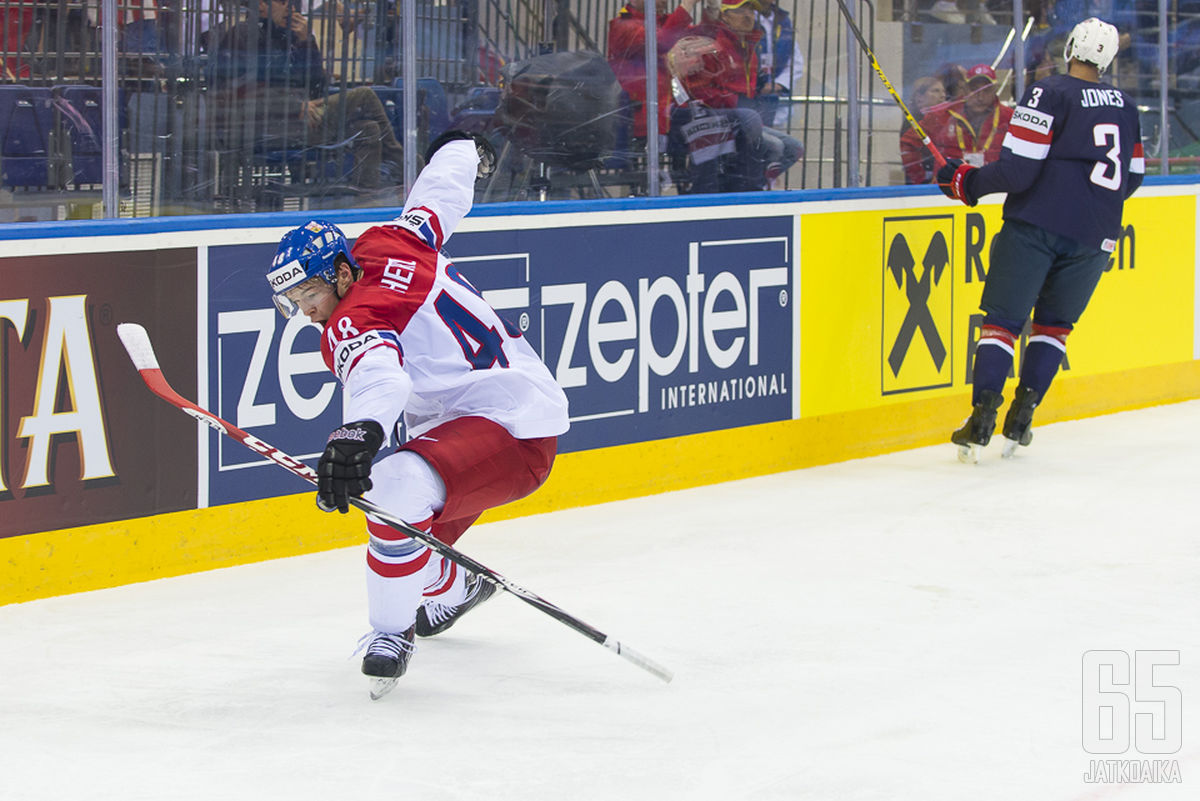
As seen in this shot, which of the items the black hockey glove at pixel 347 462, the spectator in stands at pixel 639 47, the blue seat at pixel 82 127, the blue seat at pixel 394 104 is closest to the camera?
Result: the black hockey glove at pixel 347 462

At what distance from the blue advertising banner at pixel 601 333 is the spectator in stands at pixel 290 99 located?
37 centimetres

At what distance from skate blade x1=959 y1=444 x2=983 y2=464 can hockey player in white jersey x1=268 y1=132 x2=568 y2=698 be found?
300 cm

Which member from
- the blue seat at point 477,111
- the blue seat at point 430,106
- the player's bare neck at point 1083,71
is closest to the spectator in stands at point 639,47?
the blue seat at point 477,111

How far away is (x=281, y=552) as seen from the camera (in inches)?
188

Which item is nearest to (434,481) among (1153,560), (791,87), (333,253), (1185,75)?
(333,253)

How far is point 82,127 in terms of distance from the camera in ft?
14.4

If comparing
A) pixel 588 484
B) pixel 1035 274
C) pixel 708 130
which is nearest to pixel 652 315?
pixel 588 484

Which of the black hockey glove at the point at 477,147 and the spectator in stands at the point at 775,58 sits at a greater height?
the spectator in stands at the point at 775,58

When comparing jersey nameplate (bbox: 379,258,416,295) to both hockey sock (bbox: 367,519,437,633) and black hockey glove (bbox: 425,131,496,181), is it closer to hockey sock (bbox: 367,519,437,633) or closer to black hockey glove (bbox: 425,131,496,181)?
hockey sock (bbox: 367,519,437,633)

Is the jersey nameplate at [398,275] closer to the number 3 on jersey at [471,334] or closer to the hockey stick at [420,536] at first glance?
the number 3 on jersey at [471,334]

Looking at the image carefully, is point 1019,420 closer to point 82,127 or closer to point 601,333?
point 601,333

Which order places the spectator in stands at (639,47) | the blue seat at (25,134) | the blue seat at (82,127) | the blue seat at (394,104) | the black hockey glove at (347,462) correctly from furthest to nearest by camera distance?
1. the spectator in stands at (639,47)
2. the blue seat at (394,104)
3. the blue seat at (82,127)
4. the blue seat at (25,134)
5. the black hockey glove at (347,462)

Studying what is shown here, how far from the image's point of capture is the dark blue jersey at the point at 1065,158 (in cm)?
621

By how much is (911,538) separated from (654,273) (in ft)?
4.33
